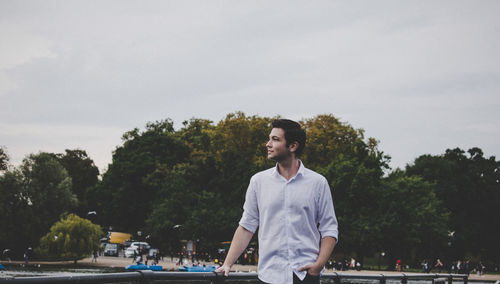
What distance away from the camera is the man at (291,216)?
4.02 m

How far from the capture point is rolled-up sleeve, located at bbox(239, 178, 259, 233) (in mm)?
4285

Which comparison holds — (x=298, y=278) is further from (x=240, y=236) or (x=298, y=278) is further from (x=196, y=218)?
(x=196, y=218)

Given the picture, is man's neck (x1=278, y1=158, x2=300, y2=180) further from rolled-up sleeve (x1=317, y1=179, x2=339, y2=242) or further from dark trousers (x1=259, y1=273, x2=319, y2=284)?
dark trousers (x1=259, y1=273, x2=319, y2=284)

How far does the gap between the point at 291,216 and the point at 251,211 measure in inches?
15.2

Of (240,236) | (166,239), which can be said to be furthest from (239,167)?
(240,236)

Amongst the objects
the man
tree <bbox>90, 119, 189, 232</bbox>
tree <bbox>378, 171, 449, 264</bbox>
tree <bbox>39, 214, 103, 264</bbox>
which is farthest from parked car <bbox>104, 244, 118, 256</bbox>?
the man

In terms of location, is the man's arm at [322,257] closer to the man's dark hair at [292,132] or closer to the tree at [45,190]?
the man's dark hair at [292,132]

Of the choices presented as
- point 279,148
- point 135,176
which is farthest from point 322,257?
point 135,176

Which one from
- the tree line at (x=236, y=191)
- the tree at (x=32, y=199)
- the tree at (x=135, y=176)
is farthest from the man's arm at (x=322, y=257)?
the tree at (x=135, y=176)

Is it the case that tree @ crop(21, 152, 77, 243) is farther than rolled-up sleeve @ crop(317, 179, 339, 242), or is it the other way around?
tree @ crop(21, 152, 77, 243)

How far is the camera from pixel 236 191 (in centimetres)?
6025

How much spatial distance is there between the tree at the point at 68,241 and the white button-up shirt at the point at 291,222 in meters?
60.0

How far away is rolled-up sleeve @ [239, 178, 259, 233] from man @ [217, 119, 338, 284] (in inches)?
0.9

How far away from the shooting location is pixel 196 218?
57.8m
